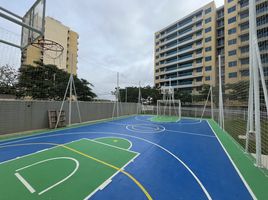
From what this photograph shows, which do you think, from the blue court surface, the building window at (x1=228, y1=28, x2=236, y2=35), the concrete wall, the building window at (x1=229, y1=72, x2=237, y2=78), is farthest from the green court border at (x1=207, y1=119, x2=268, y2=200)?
the building window at (x1=228, y1=28, x2=236, y2=35)

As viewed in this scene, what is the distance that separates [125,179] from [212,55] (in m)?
37.3

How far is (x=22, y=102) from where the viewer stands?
8.33m

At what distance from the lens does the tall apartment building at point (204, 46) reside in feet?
90.1

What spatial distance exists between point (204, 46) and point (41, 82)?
35.2 metres

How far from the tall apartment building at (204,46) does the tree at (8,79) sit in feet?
79.2

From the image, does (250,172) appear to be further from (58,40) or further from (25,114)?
(58,40)

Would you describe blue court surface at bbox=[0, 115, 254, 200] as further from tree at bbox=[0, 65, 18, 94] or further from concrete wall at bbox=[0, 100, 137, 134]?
tree at bbox=[0, 65, 18, 94]

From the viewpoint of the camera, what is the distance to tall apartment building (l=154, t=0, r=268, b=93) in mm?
27464

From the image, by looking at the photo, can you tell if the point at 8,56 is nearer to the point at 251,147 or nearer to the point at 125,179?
the point at 125,179

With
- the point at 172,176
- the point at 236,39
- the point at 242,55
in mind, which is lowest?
the point at 172,176

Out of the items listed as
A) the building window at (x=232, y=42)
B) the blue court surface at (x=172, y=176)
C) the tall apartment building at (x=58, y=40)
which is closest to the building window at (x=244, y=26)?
the building window at (x=232, y=42)

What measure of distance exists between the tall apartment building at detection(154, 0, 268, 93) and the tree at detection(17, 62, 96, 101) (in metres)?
19.8

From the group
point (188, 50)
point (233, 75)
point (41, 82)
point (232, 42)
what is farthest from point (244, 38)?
point (41, 82)

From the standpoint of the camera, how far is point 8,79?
15477 mm
